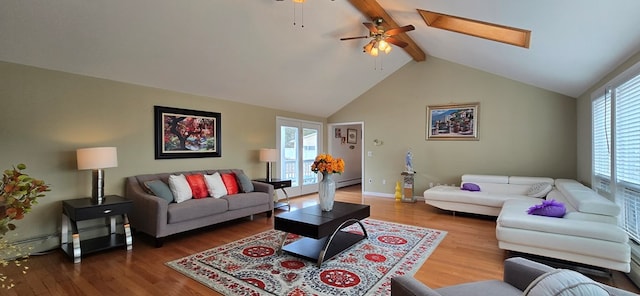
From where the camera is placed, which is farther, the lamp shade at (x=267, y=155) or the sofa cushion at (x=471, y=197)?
the lamp shade at (x=267, y=155)

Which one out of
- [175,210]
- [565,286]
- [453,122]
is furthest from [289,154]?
[565,286]

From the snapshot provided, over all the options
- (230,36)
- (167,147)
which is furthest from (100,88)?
(230,36)

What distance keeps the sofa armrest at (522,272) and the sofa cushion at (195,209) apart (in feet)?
11.5

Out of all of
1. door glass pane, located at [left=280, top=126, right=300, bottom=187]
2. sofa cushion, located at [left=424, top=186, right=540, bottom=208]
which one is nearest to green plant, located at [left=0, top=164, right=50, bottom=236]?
sofa cushion, located at [left=424, top=186, right=540, bottom=208]

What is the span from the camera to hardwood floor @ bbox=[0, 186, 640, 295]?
8.31ft

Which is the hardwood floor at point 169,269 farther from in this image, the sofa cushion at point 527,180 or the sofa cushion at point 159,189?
the sofa cushion at point 527,180

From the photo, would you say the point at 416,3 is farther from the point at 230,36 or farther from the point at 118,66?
the point at 118,66

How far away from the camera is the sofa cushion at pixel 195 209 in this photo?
11.8 ft

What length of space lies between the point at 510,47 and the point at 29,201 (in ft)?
16.3

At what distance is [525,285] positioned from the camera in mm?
1583

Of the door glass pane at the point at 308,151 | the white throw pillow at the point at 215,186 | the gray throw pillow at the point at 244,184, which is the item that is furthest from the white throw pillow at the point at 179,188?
the door glass pane at the point at 308,151

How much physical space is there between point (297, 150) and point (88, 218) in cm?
452

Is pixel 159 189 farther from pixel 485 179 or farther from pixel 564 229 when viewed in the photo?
pixel 485 179

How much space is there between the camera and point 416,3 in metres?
3.47
